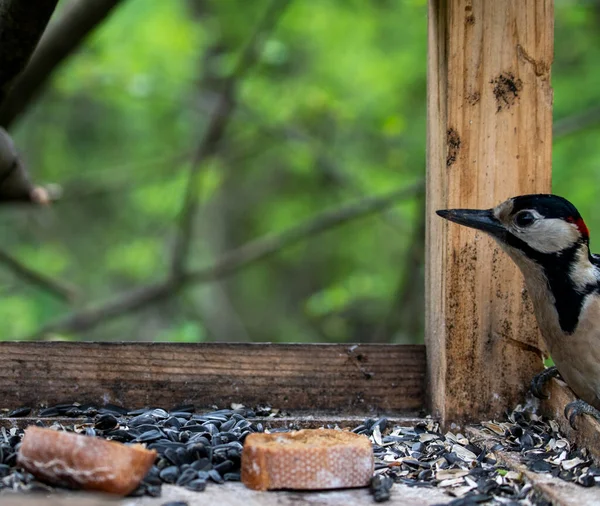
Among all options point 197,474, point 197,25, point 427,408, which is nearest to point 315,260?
point 197,25

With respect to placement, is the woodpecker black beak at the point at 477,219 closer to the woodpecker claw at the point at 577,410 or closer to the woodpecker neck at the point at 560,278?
the woodpecker neck at the point at 560,278

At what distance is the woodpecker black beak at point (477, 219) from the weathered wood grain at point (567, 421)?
0.51 m

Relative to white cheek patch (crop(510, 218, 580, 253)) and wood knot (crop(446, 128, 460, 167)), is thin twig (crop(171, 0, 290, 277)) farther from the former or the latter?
white cheek patch (crop(510, 218, 580, 253))

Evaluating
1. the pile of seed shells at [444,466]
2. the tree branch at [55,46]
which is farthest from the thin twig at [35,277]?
the pile of seed shells at [444,466]

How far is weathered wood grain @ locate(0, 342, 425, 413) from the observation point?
2.68 meters

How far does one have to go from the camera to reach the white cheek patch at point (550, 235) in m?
2.64

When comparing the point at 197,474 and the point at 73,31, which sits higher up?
the point at 73,31

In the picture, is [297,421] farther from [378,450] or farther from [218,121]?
[218,121]

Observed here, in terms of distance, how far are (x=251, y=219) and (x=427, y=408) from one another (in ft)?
26.8

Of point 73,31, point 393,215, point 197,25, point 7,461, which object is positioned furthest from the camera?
point 197,25

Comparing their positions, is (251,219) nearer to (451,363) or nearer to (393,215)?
Answer: (393,215)

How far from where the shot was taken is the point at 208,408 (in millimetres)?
2734

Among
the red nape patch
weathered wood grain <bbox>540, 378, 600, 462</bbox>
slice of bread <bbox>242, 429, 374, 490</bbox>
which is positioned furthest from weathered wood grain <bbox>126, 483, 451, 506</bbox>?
the red nape patch

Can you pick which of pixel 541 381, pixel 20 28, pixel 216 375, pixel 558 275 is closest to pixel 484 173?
pixel 558 275
